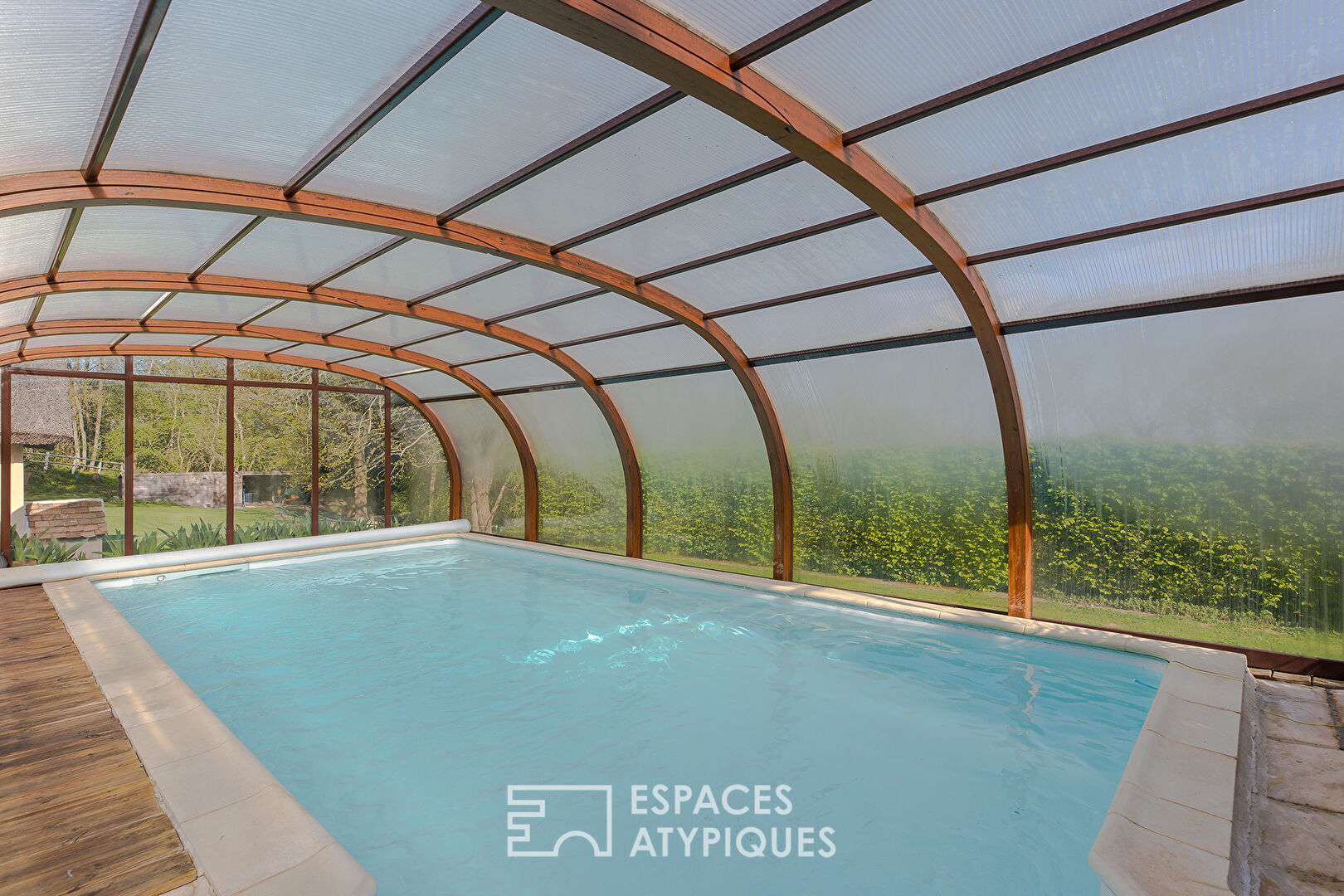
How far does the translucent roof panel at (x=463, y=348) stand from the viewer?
10.4 m

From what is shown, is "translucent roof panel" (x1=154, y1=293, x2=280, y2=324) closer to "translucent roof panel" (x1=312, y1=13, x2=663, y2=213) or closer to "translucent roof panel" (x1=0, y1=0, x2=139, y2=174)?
"translucent roof panel" (x1=0, y1=0, x2=139, y2=174)

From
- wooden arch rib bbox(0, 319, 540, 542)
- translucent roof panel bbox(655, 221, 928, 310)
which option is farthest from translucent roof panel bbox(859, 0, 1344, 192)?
wooden arch rib bbox(0, 319, 540, 542)

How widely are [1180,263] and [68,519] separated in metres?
15.8

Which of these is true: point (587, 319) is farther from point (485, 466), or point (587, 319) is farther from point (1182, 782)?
point (1182, 782)

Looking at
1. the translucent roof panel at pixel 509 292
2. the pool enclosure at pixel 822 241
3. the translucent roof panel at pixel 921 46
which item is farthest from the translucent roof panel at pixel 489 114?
the translucent roof panel at pixel 509 292

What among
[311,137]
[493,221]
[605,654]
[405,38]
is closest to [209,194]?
[311,137]

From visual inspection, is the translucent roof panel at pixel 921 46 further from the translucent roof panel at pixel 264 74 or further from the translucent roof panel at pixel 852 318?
the translucent roof panel at pixel 852 318

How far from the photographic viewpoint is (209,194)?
5.15 meters

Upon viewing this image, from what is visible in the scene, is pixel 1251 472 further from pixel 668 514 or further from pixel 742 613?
pixel 668 514

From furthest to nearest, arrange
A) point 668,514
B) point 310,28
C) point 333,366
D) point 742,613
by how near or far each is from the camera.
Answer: point 333,366 → point 668,514 → point 742,613 → point 310,28

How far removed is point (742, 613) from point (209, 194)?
21.7 feet

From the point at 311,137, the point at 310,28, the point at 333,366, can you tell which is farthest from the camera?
the point at 333,366

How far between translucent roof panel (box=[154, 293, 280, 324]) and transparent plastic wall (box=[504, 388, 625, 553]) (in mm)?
4573

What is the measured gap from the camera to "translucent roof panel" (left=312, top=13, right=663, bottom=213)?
12.1 feet
